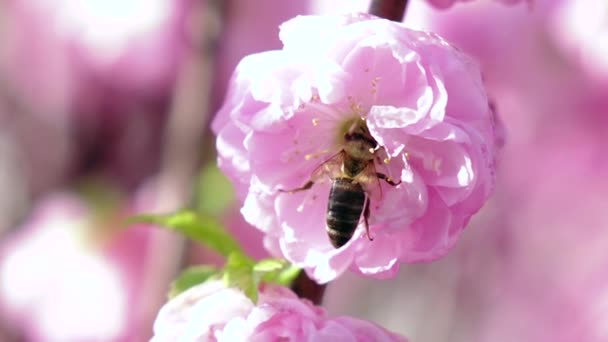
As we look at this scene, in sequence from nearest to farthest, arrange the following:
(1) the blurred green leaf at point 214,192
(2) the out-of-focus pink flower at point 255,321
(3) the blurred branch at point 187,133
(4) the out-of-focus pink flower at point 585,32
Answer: (2) the out-of-focus pink flower at point 255,321 < (3) the blurred branch at point 187,133 < (1) the blurred green leaf at point 214,192 < (4) the out-of-focus pink flower at point 585,32

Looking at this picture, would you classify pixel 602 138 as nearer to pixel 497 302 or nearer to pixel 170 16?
pixel 497 302

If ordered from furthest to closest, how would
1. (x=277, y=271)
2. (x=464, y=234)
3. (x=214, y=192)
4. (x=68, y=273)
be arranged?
(x=68, y=273), (x=464, y=234), (x=214, y=192), (x=277, y=271)

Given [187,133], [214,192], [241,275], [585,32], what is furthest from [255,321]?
[585,32]

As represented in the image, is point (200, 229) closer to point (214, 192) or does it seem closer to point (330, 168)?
point (330, 168)

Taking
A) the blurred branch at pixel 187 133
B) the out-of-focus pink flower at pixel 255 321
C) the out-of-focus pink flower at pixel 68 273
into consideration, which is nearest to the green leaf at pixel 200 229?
the out-of-focus pink flower at pixel 255 321

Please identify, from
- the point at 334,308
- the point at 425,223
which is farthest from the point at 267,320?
the point at 334,308

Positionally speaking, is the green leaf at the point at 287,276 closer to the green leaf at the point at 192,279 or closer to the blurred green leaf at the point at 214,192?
the green leaf at the point at 192,279
